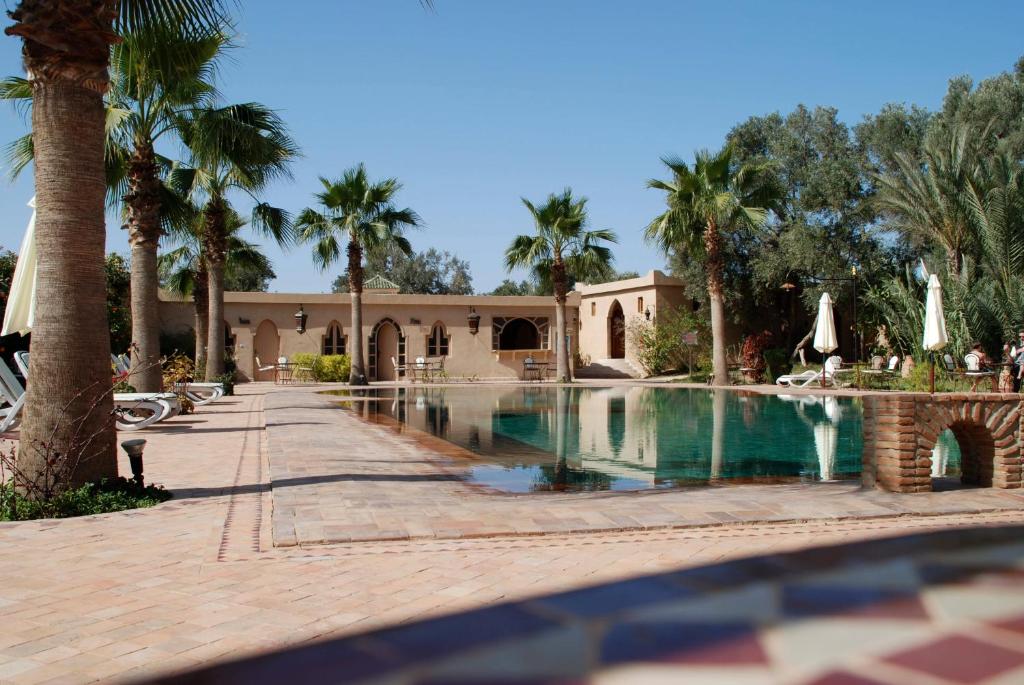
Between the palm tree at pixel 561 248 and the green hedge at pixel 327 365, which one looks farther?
the green hedge at pixel 327 365

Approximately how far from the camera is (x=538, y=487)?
7.94m

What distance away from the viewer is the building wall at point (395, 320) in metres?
28.2

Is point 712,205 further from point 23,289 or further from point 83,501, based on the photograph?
point 83,501

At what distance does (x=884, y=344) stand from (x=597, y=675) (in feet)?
96.9

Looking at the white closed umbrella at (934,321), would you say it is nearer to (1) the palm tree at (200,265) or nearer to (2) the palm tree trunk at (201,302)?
(1) the palm tree at (200,265)

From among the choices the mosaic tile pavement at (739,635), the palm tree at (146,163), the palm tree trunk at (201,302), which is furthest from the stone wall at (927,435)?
the palm tree trunk at (201,302)

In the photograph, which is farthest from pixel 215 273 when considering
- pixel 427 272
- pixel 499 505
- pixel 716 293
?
pixel 427 272

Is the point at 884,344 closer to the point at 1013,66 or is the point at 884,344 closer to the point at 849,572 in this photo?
the point at 1013,66

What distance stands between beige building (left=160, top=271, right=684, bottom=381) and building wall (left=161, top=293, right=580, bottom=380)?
0.03m

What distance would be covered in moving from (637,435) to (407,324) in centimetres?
1855

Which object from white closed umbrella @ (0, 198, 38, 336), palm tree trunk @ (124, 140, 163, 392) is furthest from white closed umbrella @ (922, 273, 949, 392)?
white closed umbrella @ (0, 198, 38, 336)

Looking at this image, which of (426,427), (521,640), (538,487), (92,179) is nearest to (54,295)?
(92,179)

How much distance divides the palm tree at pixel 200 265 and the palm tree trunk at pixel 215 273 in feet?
9.04

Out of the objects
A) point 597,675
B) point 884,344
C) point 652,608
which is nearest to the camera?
point 597,675
